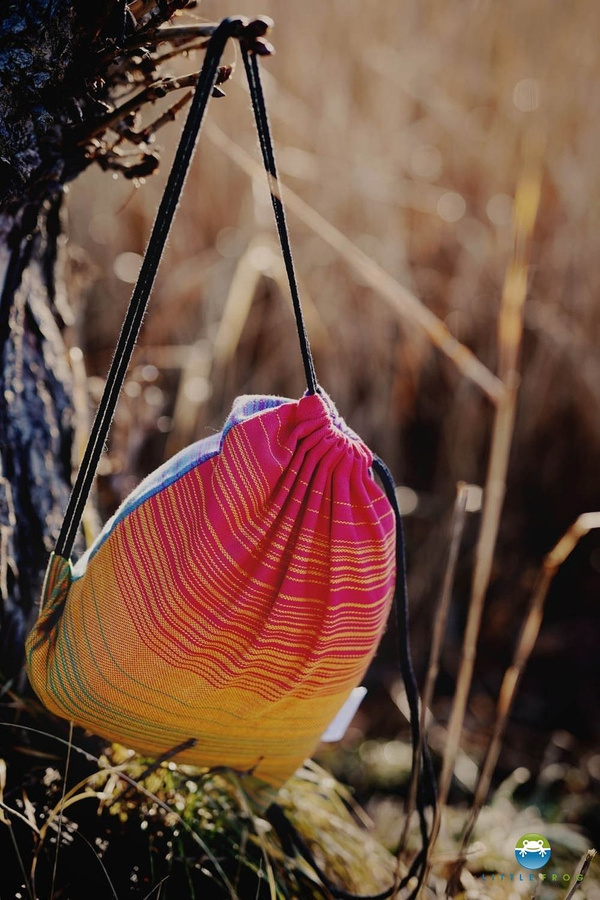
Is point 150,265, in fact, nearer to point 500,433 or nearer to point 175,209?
point 175,209

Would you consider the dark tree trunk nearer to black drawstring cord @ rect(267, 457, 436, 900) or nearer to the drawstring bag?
the drawstring bag

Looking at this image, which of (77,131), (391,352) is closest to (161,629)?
(77,131)

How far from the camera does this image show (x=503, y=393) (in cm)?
72

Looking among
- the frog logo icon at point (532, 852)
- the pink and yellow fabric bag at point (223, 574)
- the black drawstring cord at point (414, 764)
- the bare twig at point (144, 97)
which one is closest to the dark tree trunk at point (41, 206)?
the bare twig at point (144, 97)

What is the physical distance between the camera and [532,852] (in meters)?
0.80

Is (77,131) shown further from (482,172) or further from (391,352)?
(482,172)

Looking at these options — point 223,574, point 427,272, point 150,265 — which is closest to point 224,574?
point 223,574

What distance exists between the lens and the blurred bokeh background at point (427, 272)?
1.38 m

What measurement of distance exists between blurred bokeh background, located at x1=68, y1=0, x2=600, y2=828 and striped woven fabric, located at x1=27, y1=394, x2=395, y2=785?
31.8 inches

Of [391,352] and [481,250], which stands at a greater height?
[481,250]

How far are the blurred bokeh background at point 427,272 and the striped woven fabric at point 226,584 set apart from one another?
2.65 ft

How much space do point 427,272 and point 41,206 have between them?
1.03 metres

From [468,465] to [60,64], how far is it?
113cm

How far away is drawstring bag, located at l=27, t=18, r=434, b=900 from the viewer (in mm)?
482
